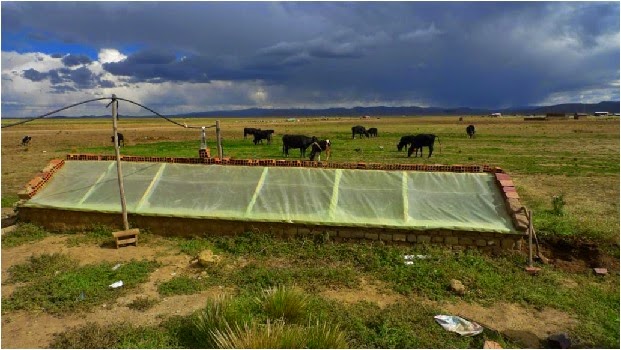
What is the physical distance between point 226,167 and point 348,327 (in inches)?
247

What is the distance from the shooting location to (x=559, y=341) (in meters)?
5.79

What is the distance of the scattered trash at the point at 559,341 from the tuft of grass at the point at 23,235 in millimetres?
10649

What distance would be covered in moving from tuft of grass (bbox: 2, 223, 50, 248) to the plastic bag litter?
924cm

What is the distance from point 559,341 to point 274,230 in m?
5.75

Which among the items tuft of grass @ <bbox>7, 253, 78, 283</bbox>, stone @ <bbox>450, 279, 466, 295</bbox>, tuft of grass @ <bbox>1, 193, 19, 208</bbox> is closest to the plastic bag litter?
stone @ <bbox>450, 279, 466, 295</bbox>

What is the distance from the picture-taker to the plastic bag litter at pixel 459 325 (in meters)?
6.06

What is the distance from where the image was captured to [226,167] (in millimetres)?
11250

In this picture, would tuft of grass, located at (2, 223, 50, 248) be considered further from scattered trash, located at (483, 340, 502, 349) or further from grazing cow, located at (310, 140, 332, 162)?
grazing cow, located at (310, 140, 332, 162)

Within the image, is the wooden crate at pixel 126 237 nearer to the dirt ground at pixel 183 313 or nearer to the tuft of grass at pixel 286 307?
the dirt ground at pixel 183 313

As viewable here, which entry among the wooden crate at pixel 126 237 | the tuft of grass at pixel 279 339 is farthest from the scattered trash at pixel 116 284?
the tuft of grass at pixel 279 339

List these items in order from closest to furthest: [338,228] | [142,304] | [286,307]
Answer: [286,307]
[142,304]
[338,228]

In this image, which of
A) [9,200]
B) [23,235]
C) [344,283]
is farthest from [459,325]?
[9,200]

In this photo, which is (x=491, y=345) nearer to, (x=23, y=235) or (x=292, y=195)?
(x=292, y=195)

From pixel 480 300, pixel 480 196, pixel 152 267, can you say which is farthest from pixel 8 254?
pixel 480 196
